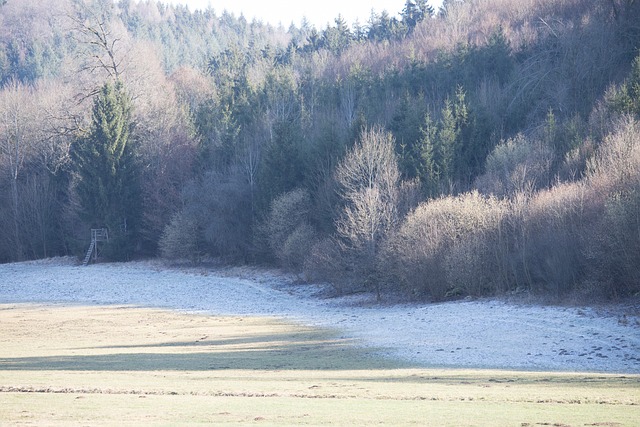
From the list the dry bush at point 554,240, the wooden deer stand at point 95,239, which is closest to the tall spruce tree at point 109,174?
the wooden deer stand at point 95,239

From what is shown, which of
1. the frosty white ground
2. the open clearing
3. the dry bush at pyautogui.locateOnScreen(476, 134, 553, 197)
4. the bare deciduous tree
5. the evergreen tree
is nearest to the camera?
the open clearing

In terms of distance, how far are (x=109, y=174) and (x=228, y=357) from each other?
53.5 meters

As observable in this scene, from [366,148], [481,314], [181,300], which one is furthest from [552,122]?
[181,300]

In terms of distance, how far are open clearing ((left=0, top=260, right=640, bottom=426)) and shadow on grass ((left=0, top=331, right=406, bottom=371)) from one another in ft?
0.23

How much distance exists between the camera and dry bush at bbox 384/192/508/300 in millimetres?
42188

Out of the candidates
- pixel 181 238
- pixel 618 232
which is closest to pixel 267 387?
pixel 618 232

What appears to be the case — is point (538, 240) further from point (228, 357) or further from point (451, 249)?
point (228, 357)

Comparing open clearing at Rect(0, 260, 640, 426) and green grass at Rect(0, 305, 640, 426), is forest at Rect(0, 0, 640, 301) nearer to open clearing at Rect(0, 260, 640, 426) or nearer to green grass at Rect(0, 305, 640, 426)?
open clearing at Rect(0, 260, 640, 426)

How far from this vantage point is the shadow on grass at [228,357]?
23984mm

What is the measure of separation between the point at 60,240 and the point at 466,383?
239 feet

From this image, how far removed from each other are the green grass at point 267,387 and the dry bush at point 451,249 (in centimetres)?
1174

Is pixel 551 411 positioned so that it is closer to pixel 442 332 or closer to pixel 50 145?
pixel 442 332

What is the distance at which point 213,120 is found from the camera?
87125mm

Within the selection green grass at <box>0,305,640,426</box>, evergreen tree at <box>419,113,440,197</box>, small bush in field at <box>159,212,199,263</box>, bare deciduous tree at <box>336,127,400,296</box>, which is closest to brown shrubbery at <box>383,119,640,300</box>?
bare deciduous tree at <box>336,127,400,296</box>
